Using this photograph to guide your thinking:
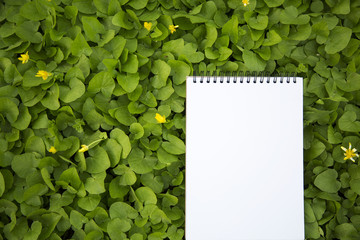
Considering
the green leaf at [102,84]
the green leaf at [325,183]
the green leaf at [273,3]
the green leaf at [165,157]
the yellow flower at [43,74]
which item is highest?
the green leaf at [273,3]

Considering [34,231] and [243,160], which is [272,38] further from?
[34,231]

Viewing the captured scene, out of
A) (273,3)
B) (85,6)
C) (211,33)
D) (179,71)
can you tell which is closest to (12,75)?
(85,6)

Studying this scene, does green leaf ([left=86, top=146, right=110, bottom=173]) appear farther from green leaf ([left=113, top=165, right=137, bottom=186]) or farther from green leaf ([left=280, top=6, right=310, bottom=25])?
green leaf ([left=280, top=6, right=310, bottom=25])

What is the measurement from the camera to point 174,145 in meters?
1.01

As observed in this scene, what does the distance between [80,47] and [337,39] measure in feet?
2.90

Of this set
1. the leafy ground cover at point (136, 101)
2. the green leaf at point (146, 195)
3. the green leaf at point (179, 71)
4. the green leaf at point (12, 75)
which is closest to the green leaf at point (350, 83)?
the leafy ground cover at point (136, 101)

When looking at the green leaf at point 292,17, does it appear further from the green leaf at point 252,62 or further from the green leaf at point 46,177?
the green leaf at point 46,177

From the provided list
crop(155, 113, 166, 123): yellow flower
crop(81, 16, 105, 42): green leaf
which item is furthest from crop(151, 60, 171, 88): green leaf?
crop(81, 16, 105, 42): green leaf

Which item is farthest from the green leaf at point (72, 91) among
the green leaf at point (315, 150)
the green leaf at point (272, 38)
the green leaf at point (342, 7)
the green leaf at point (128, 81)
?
the green leaf at point (342, 7)

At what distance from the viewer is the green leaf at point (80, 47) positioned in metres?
1.00

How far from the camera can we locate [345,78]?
1.05 m

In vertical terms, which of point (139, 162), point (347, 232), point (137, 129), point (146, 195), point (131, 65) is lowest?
point (347, 232)

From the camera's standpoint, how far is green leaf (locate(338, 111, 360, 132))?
1.02m

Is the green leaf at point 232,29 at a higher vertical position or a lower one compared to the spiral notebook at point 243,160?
higher
